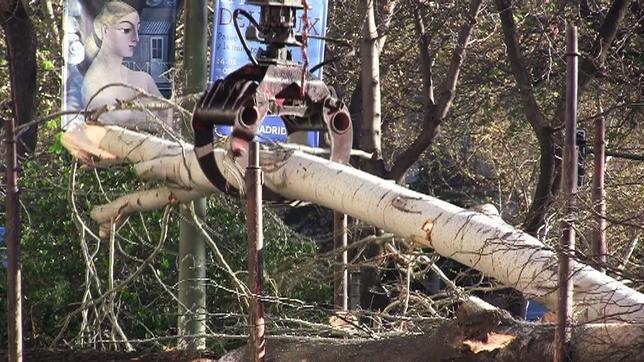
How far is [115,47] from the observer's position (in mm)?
11375

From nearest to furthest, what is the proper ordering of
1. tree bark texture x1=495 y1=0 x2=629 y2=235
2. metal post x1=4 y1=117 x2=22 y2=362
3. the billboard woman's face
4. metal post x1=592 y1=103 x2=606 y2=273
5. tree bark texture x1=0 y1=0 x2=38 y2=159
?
metal post x1=592 y1=103 x2=606 y2=273, metal post x1=4 y1=117 x2=22 y2=362, tree bark texture x1=495 y1=0 x2=629 y2=235, the billboard woman's face, tree bark texture x1=0 y1=0 x2=38 y2=159

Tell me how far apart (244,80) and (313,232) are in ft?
37.1

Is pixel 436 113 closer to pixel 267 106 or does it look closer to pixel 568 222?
pixel 267 106

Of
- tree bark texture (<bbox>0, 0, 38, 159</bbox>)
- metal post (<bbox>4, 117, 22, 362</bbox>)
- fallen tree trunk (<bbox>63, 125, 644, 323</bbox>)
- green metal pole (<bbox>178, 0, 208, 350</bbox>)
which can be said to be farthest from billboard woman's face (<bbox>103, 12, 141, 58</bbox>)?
metal post (<bbox>4, 117, 22, 362</bbox>)

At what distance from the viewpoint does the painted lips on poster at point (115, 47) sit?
35.9ft

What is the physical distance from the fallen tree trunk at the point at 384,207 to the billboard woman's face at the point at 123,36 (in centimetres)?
280

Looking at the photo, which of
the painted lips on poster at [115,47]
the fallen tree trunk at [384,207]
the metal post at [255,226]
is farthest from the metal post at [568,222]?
the painted lips on poster at [115,47]

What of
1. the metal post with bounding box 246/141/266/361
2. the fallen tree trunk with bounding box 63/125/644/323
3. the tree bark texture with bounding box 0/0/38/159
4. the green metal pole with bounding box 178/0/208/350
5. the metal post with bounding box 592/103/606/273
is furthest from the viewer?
A: the tree bark texture with bounding box 0/0/38/159

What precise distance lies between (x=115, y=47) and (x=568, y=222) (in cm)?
720

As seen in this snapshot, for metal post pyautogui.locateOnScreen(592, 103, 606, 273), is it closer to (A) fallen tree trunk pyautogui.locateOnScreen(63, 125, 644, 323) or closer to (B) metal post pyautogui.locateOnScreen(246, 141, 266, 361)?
(A) fallen tree trunk pyautogui.locateOnScreen(63, 125, 644, 323)

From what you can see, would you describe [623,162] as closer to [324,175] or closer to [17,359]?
[324,175]

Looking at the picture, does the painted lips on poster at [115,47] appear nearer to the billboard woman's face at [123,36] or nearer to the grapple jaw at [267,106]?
the billboard woman's face at [123,36]

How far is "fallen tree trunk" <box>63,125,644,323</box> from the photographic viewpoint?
18.2ft

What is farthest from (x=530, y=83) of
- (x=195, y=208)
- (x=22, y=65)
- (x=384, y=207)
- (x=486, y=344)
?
(x=22, y=65)
